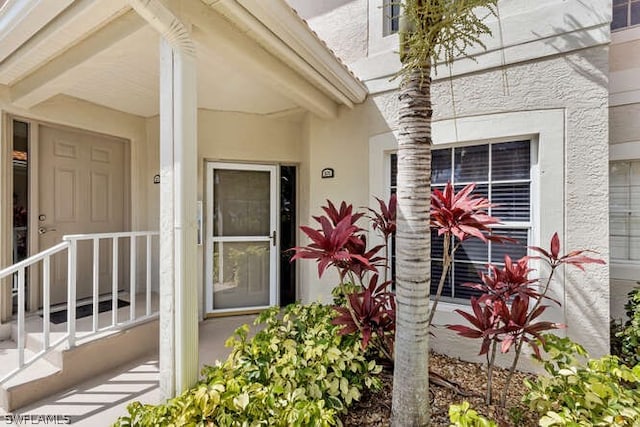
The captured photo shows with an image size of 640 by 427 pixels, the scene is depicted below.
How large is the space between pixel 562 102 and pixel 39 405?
5505 millimetres

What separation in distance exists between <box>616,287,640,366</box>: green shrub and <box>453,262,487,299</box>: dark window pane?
1.45 meters

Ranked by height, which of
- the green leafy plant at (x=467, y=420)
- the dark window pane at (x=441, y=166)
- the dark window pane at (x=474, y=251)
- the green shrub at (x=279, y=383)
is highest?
the dark window pane at (x=441, y=166)

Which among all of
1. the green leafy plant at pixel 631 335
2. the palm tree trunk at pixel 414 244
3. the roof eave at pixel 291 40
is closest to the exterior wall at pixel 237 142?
the roof eave at pixel 291 40

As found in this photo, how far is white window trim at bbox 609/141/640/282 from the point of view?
3.69 m

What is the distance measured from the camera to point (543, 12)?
10.6 ft

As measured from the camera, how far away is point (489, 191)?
3.53 meters

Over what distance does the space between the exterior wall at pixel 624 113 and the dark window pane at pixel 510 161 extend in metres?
1.27

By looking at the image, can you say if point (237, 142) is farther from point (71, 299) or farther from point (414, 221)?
point (414, 221)

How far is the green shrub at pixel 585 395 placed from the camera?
1803mm

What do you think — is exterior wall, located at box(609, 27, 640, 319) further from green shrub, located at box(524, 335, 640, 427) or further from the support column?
the support column

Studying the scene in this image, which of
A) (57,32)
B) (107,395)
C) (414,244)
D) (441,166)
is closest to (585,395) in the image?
(414,244)

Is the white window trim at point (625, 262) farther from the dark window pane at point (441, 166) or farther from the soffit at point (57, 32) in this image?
the soffit at point (57, 32)

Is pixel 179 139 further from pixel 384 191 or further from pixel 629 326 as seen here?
pixel 629 326

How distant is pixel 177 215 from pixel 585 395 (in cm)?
292
